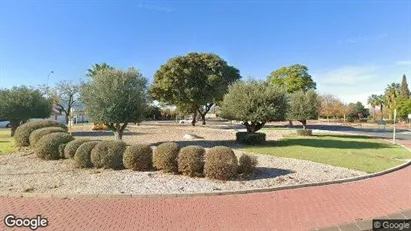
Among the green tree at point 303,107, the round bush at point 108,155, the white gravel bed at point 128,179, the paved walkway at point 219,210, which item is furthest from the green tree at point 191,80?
the paved walkway at point 219,210

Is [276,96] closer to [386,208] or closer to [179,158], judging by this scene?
[179,158]

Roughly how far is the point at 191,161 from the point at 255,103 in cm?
929

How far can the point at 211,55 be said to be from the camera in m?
37.4

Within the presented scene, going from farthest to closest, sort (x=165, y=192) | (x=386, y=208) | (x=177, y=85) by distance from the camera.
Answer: (x=177, y=85) → (x=165, y=192) → (x=386, y=208)

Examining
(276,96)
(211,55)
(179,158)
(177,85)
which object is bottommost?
(179,158)

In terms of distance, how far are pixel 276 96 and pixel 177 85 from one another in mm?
18323

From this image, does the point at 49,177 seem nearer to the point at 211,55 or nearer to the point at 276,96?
the point at 276,96

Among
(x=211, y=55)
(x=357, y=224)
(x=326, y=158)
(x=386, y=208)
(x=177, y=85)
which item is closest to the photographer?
(x=357, y=224)

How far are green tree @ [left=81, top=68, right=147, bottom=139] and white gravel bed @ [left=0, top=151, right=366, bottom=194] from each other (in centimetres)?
431

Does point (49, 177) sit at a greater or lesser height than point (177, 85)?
lesser

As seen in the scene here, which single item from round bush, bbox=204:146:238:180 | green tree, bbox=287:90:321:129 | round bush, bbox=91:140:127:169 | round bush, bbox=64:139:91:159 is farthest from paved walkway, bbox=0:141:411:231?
green tree, bbox=287:90:321:129

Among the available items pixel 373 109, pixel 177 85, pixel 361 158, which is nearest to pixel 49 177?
pixel 361 158

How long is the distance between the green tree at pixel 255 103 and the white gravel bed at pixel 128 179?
5.99 m

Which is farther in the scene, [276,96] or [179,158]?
[276,96]
